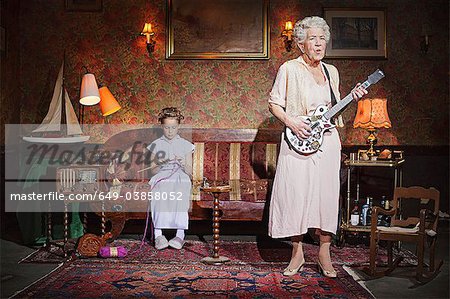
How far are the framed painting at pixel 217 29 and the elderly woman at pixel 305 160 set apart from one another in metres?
2.30

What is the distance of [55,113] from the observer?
6.33m

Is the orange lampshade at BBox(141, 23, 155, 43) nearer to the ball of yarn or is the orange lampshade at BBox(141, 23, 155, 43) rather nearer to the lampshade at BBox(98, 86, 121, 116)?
the lampshade at BBox(98, 86, 121, 116)

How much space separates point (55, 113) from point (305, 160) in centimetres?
309

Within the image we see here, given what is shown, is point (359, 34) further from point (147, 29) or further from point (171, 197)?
point (171, 197)

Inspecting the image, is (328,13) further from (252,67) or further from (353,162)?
(353,162)

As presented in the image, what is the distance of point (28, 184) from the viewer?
5.72m

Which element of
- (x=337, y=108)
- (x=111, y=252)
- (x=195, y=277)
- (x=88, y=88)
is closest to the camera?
(x=337, y=108)

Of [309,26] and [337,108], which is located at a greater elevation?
[309,26]

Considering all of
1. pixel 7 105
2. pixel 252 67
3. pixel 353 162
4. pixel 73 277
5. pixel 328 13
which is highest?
pixel 328 13

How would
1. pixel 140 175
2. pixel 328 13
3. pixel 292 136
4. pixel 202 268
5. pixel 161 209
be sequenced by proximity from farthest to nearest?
pixel 328 13, pixel 140 175, pixel 161 209, pixel 202 268, pixel 292 136

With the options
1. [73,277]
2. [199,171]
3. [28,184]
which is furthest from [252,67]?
[73,277]

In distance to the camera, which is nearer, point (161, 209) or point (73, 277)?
point (73, 277)

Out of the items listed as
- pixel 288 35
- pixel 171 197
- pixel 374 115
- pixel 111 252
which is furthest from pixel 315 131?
pixel 288 35

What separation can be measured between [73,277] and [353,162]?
2.72 m
